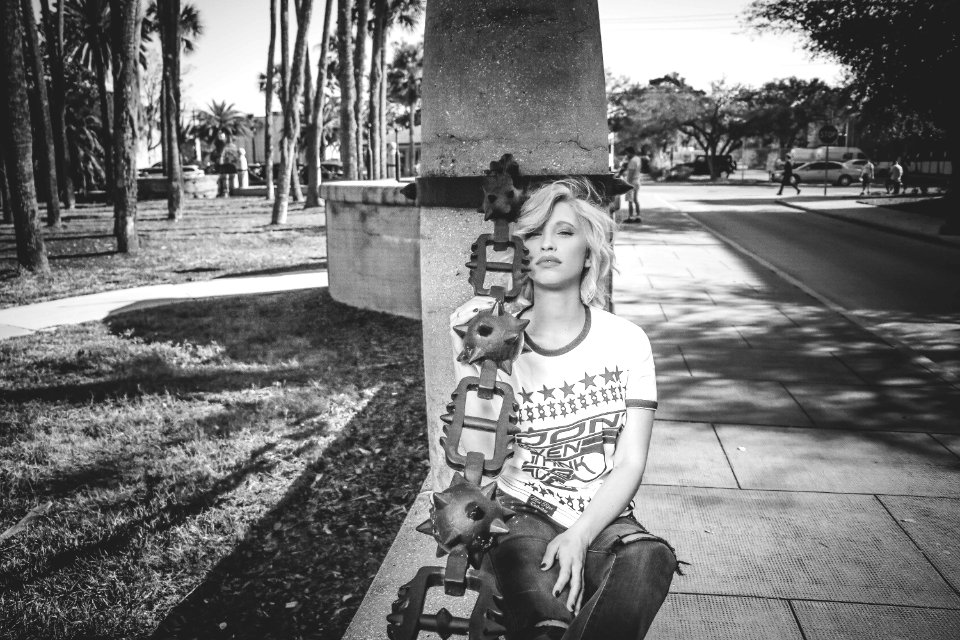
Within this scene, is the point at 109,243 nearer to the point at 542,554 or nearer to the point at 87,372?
the point at 87,372

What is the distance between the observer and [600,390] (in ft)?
6.30

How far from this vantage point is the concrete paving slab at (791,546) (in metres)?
2.72

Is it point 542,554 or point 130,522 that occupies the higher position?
point 542,554

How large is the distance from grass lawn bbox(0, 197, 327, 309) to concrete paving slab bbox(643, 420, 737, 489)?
8501 millimetres

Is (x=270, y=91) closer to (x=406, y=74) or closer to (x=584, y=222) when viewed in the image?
(x=584, y=222)

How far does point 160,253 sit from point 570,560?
13.8 meters

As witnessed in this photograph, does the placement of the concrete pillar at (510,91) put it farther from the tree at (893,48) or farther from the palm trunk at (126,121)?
the tree at (893,48)

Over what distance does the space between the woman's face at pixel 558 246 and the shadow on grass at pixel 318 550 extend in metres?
1.76

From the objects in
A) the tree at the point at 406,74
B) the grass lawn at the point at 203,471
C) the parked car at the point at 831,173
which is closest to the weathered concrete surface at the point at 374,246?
the grass lawn at the point at 203,471

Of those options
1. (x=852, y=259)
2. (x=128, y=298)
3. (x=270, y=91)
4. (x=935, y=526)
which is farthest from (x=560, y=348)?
(x=270, y=91)

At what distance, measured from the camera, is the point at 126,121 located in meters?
13.0

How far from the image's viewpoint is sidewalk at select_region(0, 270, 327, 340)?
804 cm

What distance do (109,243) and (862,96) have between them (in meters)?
20.3

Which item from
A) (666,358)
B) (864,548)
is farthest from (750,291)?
(864,548)
